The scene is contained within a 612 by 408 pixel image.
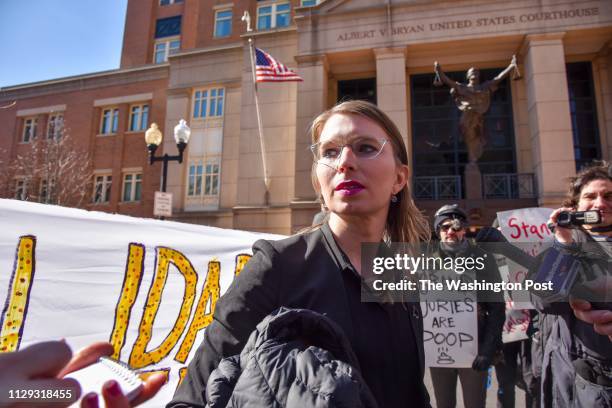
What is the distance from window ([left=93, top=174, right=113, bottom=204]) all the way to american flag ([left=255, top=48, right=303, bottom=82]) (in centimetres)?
1332

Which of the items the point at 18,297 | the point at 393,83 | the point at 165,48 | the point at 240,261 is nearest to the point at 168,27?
the point at 165,48

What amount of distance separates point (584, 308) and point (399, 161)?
1.15 meters

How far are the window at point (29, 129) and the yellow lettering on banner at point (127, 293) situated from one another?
26.1 meters

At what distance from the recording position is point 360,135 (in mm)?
1568

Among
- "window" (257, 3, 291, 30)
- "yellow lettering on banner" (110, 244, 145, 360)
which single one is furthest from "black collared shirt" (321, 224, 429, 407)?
"window" (257, 3, 291, 30)

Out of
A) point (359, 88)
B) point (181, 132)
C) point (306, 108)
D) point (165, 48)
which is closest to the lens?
point (181, 132)

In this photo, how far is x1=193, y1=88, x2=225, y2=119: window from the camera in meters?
17.6

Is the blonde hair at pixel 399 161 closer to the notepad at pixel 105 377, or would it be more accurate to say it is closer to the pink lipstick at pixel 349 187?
the pink lipstick at pixel 349 187

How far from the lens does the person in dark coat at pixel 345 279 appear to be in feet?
3.81

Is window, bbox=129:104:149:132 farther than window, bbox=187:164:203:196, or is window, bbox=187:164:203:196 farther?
window, bbox=129:104:149:132

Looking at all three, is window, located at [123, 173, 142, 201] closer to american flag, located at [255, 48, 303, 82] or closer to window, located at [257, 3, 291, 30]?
window, located at [257, 3, 291, 30]

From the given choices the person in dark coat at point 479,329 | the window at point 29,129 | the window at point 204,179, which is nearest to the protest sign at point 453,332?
the person in dark coat at point 479,329

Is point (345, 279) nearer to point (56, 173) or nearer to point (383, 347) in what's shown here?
point (383, 347)

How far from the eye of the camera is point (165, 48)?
81.3 feet
